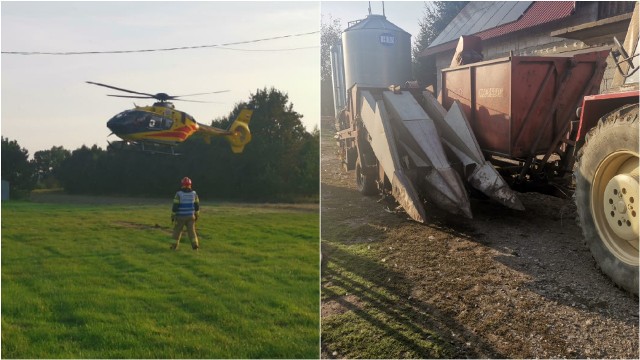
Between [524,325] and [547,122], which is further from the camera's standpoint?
[547,122]

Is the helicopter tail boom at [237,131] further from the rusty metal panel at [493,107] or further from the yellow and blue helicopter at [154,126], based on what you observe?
the rusty metal panel at [493,107]

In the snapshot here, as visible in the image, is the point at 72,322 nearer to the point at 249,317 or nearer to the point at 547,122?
the point at 249,317

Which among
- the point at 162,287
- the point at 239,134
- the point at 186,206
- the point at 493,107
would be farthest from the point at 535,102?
the point at 162,287

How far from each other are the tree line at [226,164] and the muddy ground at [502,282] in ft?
2.58

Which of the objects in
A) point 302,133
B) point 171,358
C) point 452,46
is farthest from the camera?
point 452,46

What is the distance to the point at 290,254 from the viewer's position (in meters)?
4.83

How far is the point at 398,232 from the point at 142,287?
277 centimetres

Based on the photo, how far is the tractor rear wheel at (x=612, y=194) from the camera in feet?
8.25

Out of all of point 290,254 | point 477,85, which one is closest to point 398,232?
point 290,254

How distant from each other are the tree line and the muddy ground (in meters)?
0.79

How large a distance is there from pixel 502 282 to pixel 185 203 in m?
2.44

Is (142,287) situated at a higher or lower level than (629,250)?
lower

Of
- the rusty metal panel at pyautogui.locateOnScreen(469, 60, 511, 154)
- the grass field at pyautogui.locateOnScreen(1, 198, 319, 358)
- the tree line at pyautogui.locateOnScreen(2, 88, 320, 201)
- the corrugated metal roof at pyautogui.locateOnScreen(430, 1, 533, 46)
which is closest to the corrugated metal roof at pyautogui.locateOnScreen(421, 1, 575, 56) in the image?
the corrugated metal roof at pyautogui.locateOnScreen(430, 1, 533, 46)

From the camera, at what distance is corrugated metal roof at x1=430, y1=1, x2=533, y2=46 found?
737 centimetres
